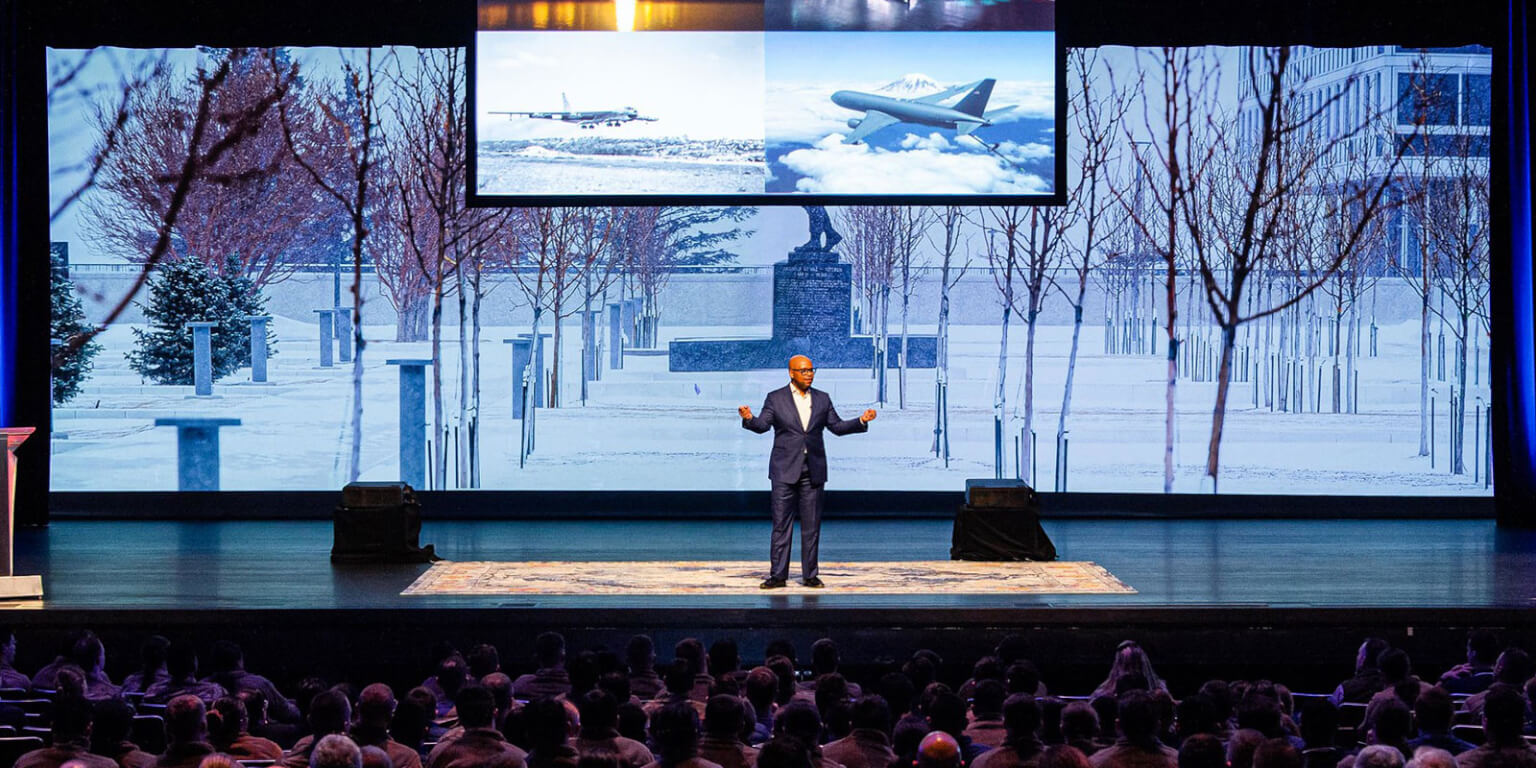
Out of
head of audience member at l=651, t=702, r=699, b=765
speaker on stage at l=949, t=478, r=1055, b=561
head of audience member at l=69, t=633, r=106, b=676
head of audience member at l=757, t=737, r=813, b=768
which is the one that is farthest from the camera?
speaker on stage at l=949, t=478, r=1055, b=561

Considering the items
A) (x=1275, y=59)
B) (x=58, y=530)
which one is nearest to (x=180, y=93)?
(x=58, y=530)

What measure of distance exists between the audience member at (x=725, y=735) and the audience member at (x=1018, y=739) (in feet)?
2.14

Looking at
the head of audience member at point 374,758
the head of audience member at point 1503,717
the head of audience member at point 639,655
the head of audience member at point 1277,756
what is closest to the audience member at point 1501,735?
the head of audience member at point 1503,717

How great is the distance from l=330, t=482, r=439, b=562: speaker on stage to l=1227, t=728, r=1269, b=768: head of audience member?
19.8 ft

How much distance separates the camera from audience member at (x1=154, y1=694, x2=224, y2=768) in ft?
15.0

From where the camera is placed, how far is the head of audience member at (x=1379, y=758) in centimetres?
397

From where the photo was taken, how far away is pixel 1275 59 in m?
11.7

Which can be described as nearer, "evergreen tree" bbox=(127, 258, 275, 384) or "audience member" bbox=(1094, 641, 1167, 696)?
"audience member" bbox=(1094, 641, 1167, 696)

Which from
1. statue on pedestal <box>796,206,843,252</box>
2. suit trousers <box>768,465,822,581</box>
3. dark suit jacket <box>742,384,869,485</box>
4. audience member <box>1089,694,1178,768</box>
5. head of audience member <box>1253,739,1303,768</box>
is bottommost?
audience member <box>1089,694,1178,768</box>

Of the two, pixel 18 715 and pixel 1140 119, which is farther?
pixel 1140 119

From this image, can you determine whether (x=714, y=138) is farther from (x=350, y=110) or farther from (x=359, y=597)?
(x=359, y=597)

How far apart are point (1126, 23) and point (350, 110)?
17.9 feet

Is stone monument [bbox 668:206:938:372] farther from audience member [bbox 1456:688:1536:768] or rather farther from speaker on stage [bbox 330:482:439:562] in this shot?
audience member [bbox 1456:688:1536:768]

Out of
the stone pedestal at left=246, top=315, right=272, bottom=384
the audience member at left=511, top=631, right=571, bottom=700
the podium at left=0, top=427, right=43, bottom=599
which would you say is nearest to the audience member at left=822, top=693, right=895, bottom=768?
the audience member at left=511, top=631, right=571, bottom=700
